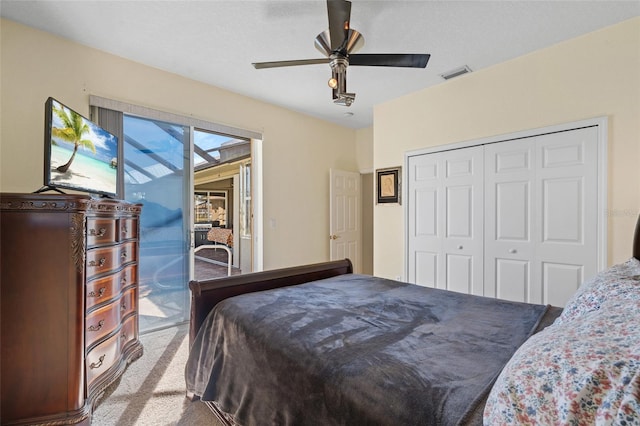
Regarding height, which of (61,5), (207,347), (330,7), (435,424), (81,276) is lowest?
(207,347)

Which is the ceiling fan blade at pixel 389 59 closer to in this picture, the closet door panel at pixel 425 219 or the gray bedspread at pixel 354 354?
the gray bedspread at pixel 354 354

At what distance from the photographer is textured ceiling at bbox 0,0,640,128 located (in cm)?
215

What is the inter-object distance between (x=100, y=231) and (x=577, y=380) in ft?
7.70

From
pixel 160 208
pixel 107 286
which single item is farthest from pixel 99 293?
pixel 160 208

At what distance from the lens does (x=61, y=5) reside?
6.98ft

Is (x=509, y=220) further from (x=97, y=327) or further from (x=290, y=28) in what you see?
(x=97, y=327)

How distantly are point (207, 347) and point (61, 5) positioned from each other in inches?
103

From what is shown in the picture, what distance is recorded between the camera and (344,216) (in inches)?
197

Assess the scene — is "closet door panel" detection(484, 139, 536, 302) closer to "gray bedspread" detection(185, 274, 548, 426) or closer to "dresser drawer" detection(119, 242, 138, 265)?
"gray bedspread" detection(185, 274, 548, 426)

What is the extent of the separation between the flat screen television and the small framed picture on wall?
310cm

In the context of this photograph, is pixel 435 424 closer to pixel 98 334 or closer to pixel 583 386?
pixel 583 386

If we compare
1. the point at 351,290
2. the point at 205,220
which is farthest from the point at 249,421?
the point at 205,220

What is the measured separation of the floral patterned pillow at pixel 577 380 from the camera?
1.81 ft

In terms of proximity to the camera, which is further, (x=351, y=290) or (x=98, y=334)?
(x=351, y=290)
